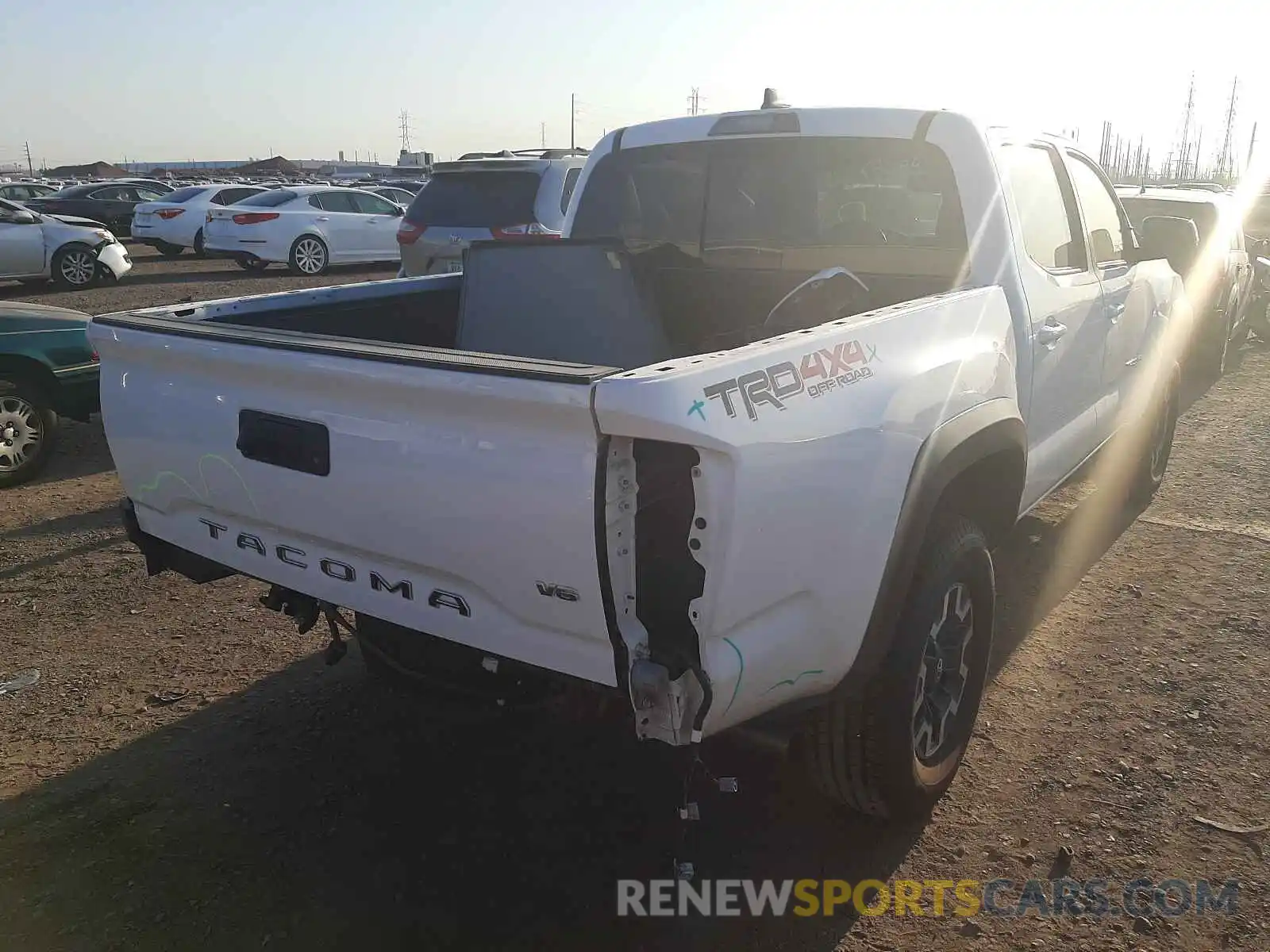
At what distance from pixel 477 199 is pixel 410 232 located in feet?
2.22

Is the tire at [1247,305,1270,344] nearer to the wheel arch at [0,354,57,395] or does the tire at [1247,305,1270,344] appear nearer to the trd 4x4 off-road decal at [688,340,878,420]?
the trd 4x4 off-road decal at [688,340,878,420]

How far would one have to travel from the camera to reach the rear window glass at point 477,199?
921 centimetres

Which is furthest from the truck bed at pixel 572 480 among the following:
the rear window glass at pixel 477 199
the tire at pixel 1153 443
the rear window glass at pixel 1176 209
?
the rear window glass at pixel 1176 209

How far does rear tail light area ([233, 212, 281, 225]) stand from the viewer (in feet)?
58.7

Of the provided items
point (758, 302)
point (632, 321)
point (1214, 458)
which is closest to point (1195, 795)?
point (758, 302)

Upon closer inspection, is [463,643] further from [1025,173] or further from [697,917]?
[1025,173]

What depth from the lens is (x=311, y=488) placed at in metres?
2.50

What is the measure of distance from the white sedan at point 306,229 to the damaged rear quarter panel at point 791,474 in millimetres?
17250

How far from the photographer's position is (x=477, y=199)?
934cm

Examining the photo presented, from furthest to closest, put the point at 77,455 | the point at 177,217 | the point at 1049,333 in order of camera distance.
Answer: the point at 177,217 < the point at 77,455 < the point at 1049,333

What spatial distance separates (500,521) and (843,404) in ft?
2.67

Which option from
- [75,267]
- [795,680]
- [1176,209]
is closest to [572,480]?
[795,680]

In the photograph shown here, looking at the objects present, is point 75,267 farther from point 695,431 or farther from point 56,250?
point 695,431

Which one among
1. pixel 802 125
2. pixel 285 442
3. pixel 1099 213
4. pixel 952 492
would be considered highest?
pixel 802 125
